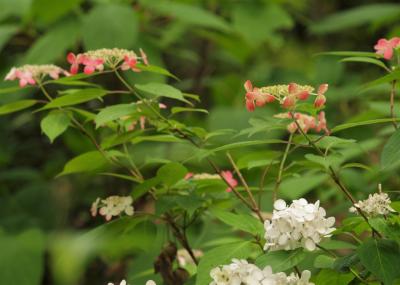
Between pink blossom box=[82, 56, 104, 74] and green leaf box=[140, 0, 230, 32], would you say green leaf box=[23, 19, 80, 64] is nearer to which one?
green leaf box=[140, 0, 230, 32]

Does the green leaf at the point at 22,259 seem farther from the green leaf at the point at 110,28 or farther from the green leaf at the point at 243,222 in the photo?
the green leaf at the point at 243,222

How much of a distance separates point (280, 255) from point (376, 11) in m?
2.04

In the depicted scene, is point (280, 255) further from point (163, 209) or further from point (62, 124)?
point (62, 124)

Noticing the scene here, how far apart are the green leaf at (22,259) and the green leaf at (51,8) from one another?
2.00 ft

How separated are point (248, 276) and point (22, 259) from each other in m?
→ 1.10

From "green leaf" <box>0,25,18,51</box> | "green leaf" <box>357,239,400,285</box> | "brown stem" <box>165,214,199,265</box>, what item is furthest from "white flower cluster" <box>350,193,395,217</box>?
"green leaf" <box>0,25,18,51</box>

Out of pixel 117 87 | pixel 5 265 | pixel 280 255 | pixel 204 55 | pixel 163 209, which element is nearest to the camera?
pixel 280 255

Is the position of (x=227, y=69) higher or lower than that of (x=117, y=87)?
lower

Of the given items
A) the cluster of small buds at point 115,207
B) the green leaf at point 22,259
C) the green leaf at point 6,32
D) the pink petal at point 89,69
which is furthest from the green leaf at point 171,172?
the green leaf at point 6,32

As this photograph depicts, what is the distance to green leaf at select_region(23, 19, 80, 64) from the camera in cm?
214

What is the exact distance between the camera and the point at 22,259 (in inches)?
76.1

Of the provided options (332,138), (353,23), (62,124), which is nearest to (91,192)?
(353,23)

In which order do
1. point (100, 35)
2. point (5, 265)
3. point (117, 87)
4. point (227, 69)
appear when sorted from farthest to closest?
point (227, 69) → point (117, 87) → point (100, 35) → point (5, 265)

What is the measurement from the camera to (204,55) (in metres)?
2.79
